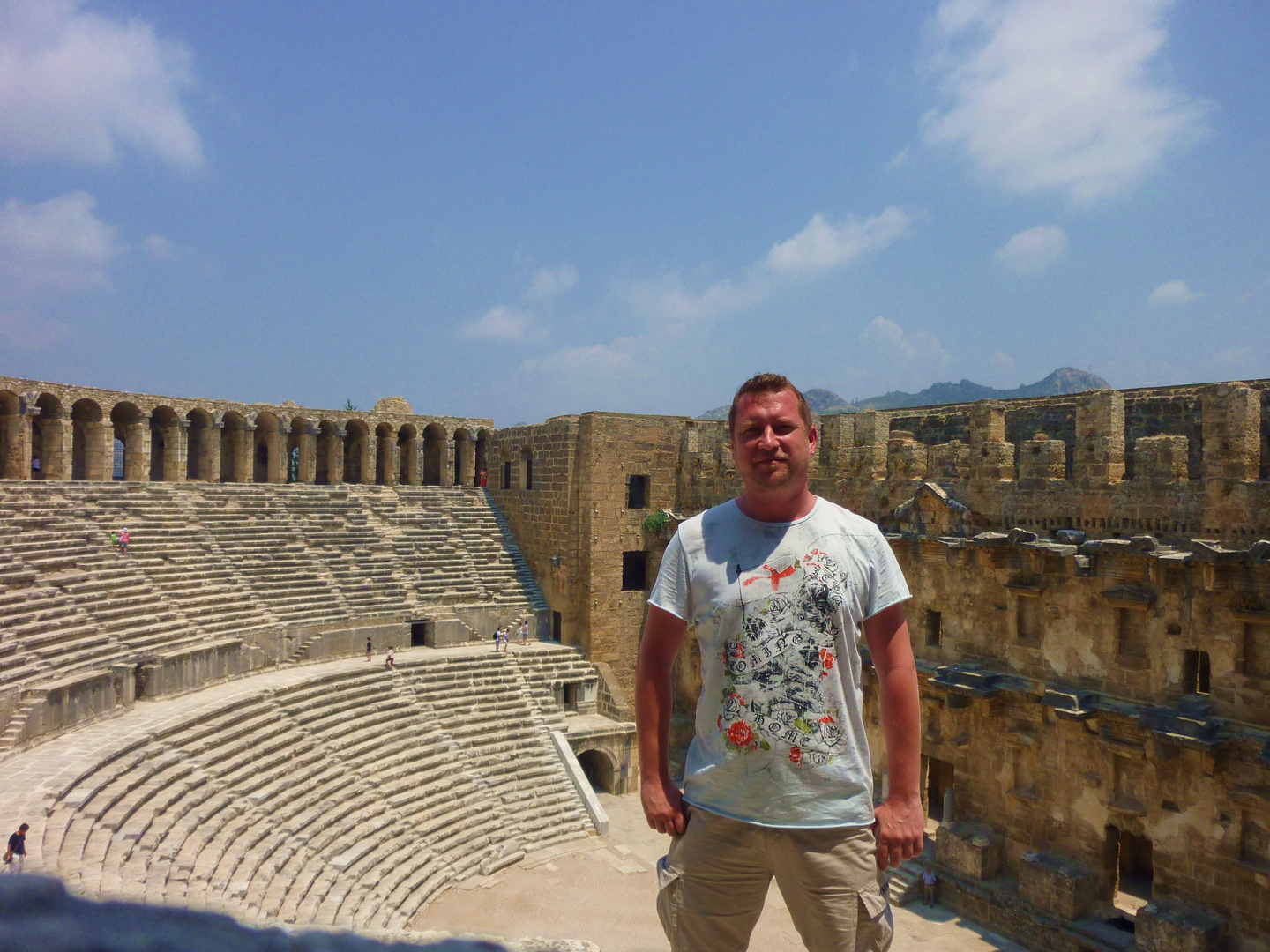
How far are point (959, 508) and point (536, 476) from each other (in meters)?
12.0

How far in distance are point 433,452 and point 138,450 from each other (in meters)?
8.95

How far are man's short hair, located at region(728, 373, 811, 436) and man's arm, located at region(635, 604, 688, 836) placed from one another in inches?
31.2

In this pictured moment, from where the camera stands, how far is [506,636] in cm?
2056

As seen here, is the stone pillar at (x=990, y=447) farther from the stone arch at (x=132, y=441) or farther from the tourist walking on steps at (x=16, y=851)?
the stone arch at (x=132, y=441)

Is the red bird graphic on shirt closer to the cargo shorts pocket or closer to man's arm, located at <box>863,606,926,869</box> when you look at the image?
man's arm, located at <box>863,606,926,869</box>

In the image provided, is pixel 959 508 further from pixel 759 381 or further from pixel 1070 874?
pixel 759 381

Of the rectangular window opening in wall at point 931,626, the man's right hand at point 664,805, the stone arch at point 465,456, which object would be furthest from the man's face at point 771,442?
the stone arch at point 465,456

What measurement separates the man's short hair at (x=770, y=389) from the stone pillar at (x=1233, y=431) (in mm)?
10244

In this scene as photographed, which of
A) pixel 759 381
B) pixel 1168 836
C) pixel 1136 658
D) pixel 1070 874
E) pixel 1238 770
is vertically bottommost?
pixel 1070 874

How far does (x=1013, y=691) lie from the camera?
13.1 metres

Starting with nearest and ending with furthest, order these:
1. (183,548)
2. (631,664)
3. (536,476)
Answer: (183,548) < (631,664) < (536,476)

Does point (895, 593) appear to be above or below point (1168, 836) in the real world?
above

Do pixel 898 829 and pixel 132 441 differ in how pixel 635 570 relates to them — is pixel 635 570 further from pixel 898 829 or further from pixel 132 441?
pixel 898 829

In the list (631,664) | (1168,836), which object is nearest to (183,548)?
(631,664)
